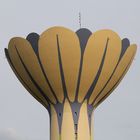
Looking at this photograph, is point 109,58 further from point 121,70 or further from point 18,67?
point 18,67

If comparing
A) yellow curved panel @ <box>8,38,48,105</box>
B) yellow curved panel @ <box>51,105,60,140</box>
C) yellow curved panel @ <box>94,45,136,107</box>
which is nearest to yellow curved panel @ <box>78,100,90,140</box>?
yellow curved panel @ <box>94,45,136,107</box>

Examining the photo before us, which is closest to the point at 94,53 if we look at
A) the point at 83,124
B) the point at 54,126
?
the point at 83,124

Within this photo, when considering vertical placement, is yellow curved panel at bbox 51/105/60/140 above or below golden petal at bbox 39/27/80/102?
below

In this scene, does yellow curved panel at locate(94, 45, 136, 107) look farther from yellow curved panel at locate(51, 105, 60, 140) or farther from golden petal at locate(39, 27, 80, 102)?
yellow curved panel at locate(51, 105, 60, 140)

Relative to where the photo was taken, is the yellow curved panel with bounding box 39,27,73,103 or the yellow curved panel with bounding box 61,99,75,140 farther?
the yellow curved panel with bounding box 61,99,75,140

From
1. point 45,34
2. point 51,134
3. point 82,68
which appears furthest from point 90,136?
point 45,34

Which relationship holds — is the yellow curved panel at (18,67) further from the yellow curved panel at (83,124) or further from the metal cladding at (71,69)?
the yellow curved panel at (83,124)

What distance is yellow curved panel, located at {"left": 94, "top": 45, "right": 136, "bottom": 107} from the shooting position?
68.4 ft

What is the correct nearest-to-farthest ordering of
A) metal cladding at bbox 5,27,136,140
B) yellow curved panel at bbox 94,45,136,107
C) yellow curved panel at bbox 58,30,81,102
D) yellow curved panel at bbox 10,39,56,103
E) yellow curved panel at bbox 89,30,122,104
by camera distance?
yellow curved panel at bbox 58,30,81,102 → metal cladding at bbox 5,27,136,140 → yellow curved panel at bbox 89,30,122,104 → yellow curved panel at bbox 10,39,56,103 → yellow curved panel at bbox 94,45,136,107

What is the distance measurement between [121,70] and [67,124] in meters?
3.04

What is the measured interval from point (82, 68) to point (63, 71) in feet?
2.39

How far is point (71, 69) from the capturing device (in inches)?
784

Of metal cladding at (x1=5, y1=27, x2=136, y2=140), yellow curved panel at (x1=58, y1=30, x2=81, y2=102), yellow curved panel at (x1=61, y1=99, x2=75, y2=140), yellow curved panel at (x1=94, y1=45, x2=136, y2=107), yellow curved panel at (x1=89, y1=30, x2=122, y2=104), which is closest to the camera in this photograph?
yellow curved panel at (x1=58, y1=30, x2=81, y2=102)

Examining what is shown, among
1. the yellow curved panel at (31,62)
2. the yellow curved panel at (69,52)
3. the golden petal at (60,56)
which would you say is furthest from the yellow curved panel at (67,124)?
the yellow curved panel at (69,52)
